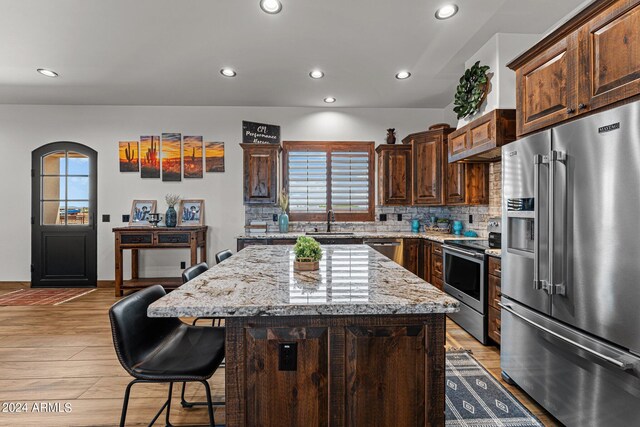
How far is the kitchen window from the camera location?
204 inches

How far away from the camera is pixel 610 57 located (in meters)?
1.59

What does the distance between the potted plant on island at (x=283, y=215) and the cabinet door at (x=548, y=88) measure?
130 inches

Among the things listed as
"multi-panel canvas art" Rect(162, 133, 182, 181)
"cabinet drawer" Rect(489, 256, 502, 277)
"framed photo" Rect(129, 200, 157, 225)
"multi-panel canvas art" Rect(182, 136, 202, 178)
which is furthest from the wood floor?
"multi-panel canvas art" Rect(182, 136, 202, 178)

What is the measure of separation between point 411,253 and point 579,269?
9.14ft

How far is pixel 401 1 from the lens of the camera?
101 inches

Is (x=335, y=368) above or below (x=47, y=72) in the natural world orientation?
below

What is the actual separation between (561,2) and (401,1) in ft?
4.33

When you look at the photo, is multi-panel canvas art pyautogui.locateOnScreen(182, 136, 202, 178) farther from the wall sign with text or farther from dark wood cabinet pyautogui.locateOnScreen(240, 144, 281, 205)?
dark wood cabinet pyautogui.locateOnScreen(240, 144, 281, 205)

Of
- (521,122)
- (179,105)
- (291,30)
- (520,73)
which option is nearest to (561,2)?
(520,73)

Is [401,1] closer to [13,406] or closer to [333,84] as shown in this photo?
[333,84]

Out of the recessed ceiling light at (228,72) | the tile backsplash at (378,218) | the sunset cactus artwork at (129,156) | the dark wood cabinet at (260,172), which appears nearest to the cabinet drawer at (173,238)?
the tile backsplash at (378,218)

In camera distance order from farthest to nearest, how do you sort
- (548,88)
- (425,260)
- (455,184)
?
(425,260)
(455,184)
(548,88)

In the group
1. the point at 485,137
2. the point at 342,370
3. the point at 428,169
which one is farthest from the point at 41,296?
the point at 485,137

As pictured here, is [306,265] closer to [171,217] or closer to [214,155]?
[171,217]
